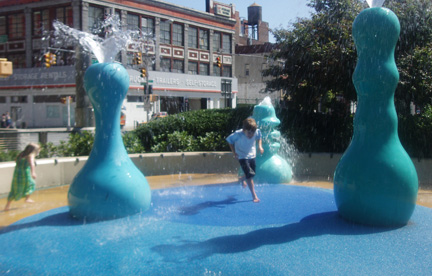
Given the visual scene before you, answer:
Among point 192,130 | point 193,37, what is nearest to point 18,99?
point 193,37

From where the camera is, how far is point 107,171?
5.91m

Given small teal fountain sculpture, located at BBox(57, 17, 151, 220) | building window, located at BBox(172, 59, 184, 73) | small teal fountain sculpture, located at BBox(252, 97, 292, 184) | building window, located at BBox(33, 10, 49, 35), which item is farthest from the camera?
building window, located at BBox(172, 59, 184, 73)

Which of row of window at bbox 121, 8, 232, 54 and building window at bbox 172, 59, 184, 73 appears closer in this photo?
row of window at bbox 121, 8, 232, 54

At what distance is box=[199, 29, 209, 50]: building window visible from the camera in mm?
45219

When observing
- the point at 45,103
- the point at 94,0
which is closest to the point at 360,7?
the point at 94,0

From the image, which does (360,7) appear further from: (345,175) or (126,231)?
(126,231)

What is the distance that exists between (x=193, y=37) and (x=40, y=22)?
48.3ft

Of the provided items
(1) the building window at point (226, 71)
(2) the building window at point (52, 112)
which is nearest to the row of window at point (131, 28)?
(1) the building window at point (226, 71)

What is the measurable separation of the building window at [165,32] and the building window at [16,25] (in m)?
12.5

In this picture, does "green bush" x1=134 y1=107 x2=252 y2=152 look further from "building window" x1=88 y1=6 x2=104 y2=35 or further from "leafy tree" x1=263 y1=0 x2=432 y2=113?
"building window" x1=88 y1=6 x2=104 y2=35

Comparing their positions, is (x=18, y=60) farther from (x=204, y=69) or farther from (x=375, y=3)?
(x=375, y=3)

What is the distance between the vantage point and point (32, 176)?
6512 millimetres

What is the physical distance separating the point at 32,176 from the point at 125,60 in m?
32.5

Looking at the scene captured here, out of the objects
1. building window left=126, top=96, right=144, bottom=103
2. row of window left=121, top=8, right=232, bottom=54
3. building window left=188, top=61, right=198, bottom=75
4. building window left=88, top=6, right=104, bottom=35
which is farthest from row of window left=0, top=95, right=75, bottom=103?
building window left=188, top=61, right=198, bottom=75
